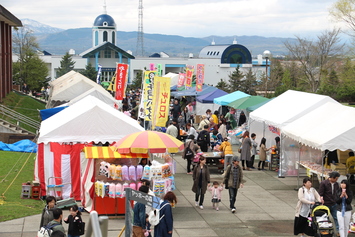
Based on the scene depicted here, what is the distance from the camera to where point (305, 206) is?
37.1 feet

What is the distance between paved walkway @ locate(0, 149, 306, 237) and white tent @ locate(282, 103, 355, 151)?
1.86 m

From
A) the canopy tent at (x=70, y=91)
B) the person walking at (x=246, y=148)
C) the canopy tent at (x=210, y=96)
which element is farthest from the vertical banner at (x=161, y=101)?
the canopy tent at (x=210, y=96)

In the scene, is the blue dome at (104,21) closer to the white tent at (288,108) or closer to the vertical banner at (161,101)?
the white tent at (288,108)

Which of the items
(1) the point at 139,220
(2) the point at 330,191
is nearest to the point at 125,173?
(1) the point at 139,220

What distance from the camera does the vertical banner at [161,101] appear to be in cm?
2023

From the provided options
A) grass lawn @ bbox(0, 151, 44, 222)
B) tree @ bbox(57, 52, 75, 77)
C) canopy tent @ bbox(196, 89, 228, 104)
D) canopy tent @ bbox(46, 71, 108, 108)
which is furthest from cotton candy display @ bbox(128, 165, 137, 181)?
tree @ bbox(57, 52, 75, 77)

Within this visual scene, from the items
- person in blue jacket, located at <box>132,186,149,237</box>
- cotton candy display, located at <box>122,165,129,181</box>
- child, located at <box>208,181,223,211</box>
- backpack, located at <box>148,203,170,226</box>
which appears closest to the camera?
backpack, located at <box>148,203,170,226</box>

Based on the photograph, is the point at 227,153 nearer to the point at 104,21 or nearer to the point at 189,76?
the point at 189,76

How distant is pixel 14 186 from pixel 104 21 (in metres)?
94.8

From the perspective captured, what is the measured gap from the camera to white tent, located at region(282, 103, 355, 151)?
14570 mm

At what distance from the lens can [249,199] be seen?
15789 millimetres

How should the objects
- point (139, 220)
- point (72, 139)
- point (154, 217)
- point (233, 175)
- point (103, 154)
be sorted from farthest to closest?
point (72, 139) < point (233, 175) < point (103, 154) < point (139, 220) < point (154, 217)

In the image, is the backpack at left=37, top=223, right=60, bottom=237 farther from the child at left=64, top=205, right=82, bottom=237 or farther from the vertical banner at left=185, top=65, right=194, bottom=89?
the vertical banner at left=185, top=65, right=194, bottom=89

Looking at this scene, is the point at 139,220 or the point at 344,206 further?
the point at 344,206
